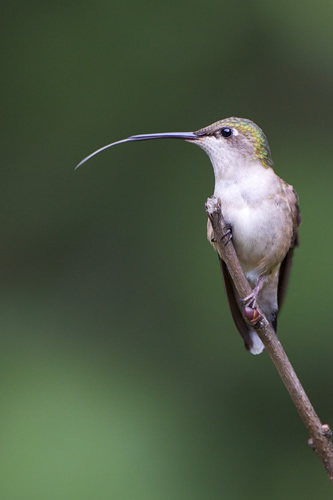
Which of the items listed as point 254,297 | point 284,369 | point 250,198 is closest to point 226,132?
point 250,198

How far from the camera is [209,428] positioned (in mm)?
3479

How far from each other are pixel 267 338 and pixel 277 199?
49 centimetres

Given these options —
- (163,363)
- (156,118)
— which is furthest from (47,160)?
(163,363)

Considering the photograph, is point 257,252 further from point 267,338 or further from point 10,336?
point 10,336

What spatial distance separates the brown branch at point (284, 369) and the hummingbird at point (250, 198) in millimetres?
195

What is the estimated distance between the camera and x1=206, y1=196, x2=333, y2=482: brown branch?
1635 millimetres

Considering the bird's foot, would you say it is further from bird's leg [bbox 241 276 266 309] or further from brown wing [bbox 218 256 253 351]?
brown wing [bbox 218 256 253 351]

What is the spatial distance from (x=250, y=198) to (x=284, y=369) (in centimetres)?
54

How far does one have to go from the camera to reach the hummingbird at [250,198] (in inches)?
80.1

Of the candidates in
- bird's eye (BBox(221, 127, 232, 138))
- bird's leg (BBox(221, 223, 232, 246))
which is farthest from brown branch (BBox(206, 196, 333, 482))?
bird's eye (BBox(221, 127, 232, 138))

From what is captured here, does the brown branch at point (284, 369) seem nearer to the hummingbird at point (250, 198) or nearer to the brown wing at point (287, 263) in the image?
the hummingbird at point (250, 198)

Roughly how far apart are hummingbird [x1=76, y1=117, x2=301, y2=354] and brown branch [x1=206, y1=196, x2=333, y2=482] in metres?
0.19

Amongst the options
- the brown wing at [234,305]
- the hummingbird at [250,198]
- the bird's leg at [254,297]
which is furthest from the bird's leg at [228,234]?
the brown wing at [234,305]

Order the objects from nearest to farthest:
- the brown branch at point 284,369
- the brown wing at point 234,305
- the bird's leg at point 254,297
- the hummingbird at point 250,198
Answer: the brown branch at point 284,369 < the bird's leg at point 254,297 < the hummingbird at point 250,198 < the brown wing at point 234,305
